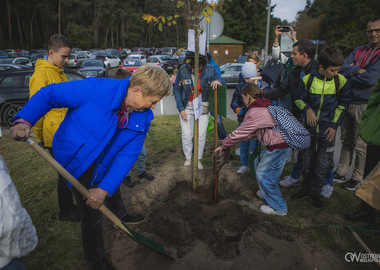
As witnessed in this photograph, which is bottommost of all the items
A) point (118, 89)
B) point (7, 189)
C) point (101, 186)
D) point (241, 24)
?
point (101, 186)

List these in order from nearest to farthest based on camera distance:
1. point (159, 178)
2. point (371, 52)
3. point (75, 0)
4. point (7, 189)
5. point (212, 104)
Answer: point (7, 189) → point (371, 52) → point (212, 104) → point (159, 178) → point (75, 0)

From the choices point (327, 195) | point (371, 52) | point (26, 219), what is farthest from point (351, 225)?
point (26, 219)

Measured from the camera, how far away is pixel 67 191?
9.49 feet

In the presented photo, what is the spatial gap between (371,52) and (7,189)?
4126 millimetres

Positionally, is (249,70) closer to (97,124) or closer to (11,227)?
(97,124)

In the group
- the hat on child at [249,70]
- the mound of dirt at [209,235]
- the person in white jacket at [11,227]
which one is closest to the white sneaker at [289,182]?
the mound of dirt at [209,235]

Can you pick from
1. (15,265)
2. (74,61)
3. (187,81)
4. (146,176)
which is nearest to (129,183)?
(146,176)

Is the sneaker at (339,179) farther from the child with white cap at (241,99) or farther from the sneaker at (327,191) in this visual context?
the child with white cap at (241,99)

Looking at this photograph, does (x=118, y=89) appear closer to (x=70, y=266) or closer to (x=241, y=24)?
(x=70, y=266)

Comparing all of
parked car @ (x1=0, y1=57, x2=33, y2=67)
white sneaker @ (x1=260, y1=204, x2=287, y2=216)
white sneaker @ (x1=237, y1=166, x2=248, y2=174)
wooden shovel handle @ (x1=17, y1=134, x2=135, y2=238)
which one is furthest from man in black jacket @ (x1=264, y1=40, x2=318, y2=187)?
parked car @ (x1=0, y1=57, x2=33, y2=67)

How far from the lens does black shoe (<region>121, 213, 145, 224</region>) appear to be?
2844 mm

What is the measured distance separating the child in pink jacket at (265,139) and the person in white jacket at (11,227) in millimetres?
2124

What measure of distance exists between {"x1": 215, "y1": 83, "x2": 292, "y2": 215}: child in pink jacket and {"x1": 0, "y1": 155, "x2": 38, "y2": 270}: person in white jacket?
2124mm

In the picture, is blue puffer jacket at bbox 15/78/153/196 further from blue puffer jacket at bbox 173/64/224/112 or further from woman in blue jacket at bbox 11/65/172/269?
blue puffer jacket at bbox 173/64/224/112
